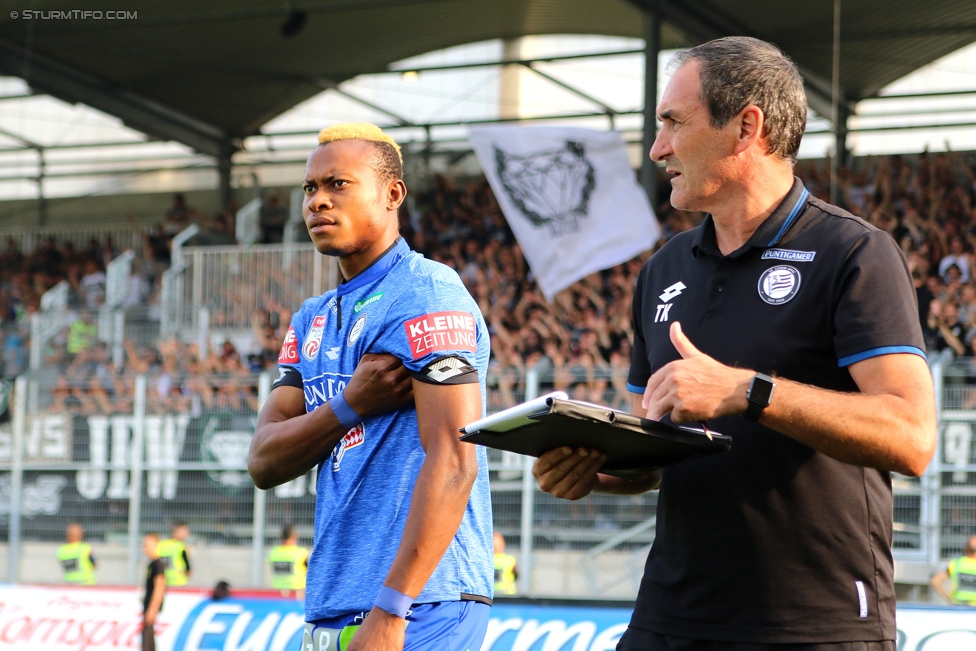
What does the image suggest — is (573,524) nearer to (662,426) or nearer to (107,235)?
(662,426)

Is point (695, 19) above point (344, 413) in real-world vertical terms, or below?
above

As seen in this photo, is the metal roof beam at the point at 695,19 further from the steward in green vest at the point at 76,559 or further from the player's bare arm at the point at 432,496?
the player's bare arm at the point at 432,496

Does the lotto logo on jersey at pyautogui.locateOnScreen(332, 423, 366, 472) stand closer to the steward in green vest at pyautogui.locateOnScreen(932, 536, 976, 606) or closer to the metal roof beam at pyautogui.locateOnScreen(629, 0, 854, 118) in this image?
the steward in green vest at pyautogui.locateOnScreen(932, 536, 976, 606)

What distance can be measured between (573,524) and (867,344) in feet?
31.9

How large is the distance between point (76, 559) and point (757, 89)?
1215 centimetres

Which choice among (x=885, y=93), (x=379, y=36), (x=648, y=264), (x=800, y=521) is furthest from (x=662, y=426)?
(x=885, y=93)

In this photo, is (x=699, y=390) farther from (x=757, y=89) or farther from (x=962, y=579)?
(x=962, y=579)

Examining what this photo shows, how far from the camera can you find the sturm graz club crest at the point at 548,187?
1551cm

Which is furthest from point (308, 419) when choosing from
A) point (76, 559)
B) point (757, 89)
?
point (76, 559)

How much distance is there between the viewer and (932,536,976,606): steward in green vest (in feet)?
32.9

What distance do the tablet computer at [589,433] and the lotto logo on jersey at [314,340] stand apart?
100 cm

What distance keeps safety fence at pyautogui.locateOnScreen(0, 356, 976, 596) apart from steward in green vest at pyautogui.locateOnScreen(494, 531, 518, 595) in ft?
0.32

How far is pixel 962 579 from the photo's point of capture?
1005 cm

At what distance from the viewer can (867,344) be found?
2326 millimetres
